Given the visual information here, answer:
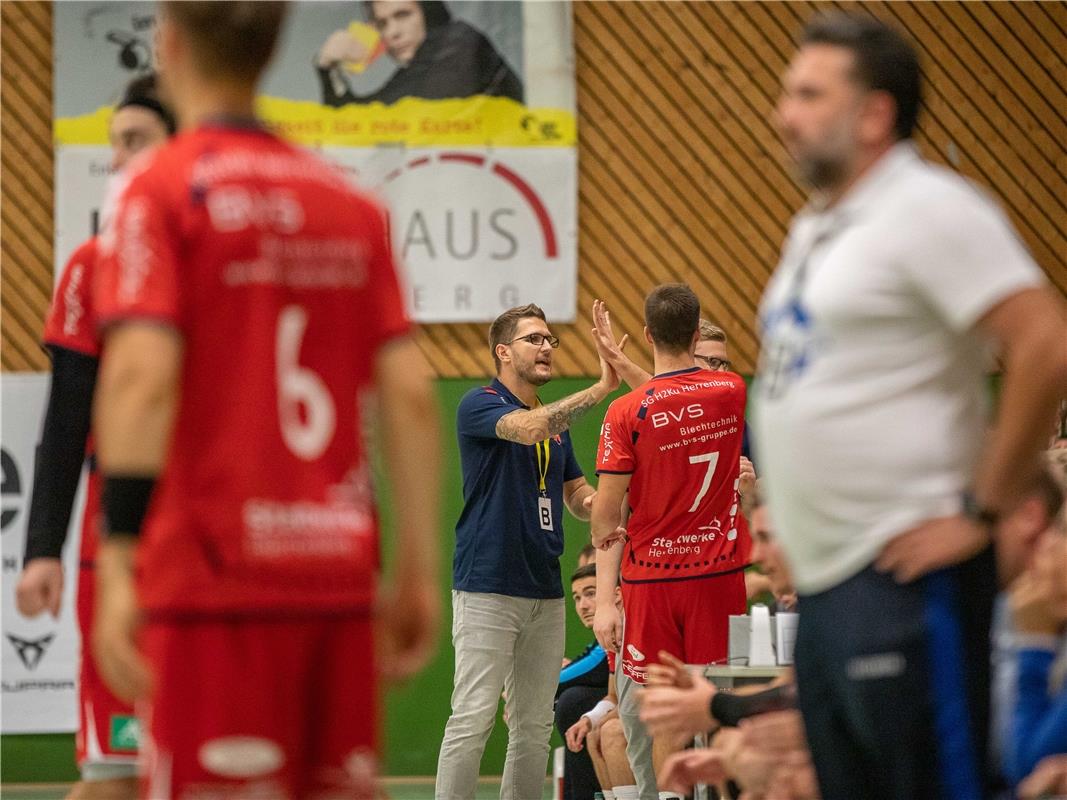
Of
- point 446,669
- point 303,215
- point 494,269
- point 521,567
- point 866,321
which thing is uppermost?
point 494,269

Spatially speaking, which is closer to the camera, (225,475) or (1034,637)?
(225,475)

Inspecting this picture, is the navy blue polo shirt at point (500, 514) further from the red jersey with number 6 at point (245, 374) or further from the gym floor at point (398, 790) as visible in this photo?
the red jersey with number 6 at point (245, 374)

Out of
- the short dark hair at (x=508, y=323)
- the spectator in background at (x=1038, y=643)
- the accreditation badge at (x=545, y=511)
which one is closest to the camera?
the spectator in background at (x=1038, y=643)

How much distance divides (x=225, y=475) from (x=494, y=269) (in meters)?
8.09

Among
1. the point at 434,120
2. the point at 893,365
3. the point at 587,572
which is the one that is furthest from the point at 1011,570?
the point at 434,120

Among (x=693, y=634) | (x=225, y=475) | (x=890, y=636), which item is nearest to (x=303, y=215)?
(x=225, y=475)

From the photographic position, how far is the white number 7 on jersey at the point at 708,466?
6.02 meters

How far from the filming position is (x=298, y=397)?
2.06 m

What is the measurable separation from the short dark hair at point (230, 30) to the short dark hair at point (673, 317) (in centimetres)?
400

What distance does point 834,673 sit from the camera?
234 centimetres

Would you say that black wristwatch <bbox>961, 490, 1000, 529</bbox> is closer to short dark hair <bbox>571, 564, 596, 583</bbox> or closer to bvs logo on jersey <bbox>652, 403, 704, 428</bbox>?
bvs logo on jersey <bbox>652, 403, 704, 428</bbox>

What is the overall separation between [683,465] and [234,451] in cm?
415

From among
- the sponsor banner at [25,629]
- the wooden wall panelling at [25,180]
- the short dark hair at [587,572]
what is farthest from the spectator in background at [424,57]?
the short dark hair at [587,572]

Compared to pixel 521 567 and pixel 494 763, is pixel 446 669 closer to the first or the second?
pixel 494 763
